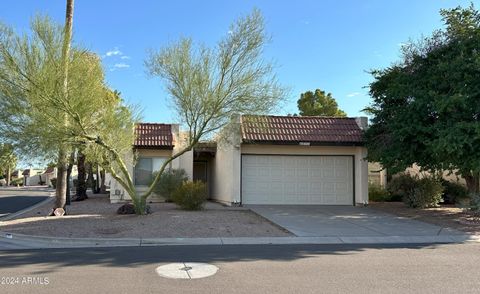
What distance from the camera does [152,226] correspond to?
47.9 ft

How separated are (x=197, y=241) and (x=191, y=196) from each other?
672 centimetres

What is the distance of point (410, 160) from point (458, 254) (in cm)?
770

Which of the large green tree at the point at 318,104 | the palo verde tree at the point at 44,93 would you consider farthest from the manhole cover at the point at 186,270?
the large green tree at the point at 318,104

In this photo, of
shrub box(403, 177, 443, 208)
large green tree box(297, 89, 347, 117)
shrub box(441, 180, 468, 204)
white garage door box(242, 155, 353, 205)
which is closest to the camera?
shrub box(403, 177, 443, 208)

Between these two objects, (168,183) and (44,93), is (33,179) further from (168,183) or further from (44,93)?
(44,93)

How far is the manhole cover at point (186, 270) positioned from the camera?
27.0 ft

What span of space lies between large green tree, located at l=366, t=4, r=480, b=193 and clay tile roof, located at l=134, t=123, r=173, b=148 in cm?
955

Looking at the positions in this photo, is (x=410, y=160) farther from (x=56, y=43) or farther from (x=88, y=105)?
(x=56, y=43)

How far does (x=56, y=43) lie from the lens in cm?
1498

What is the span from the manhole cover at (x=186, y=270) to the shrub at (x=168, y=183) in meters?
13.8

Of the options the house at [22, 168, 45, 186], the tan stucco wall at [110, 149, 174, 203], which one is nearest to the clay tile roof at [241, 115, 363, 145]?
the tan stucco wall at [110, 149, 174, 203]

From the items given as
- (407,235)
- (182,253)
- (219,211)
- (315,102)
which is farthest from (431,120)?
(315,102)

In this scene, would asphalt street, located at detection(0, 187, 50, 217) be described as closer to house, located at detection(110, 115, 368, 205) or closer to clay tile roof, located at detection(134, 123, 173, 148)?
house, located at detection(110, 115, 368, 205)

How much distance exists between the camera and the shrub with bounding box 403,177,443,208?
20906 millimetres
